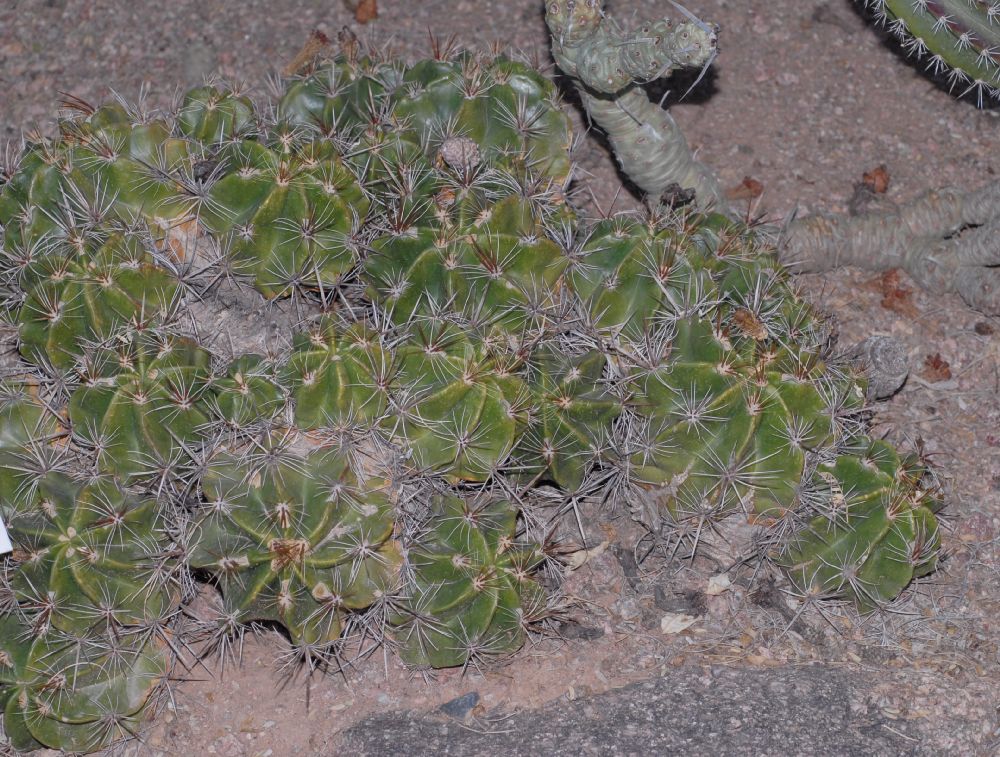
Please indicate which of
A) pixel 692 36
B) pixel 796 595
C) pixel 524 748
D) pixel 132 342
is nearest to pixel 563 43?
pixel 692 36

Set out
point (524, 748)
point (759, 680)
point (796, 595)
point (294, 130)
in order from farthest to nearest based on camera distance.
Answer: point (294, 130)
point (796, 595)
point (759, 680)
point (524, 748)

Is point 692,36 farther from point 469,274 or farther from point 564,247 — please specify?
point 469,274

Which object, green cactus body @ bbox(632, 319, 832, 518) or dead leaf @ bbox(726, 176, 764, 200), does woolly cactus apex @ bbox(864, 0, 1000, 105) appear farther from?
green cactus body @ bbox(632, 319, 832, 518)

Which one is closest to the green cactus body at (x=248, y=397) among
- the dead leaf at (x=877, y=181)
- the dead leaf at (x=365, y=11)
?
the dead leaf at (x=365, y=11)

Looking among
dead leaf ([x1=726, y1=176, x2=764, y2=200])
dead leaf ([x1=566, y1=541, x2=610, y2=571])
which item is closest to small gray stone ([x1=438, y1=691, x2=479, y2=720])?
dead leaf ([x1=566, y1=541, x2=610, y2=571])


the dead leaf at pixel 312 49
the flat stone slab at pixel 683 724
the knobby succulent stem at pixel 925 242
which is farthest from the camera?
the dead leaf at pixel 312 49

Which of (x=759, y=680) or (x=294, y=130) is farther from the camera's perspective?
(x=294, y=130)

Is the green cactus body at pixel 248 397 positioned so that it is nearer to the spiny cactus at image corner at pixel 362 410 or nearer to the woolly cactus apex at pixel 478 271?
the spiny cactus at image corner at pixel 362 410
